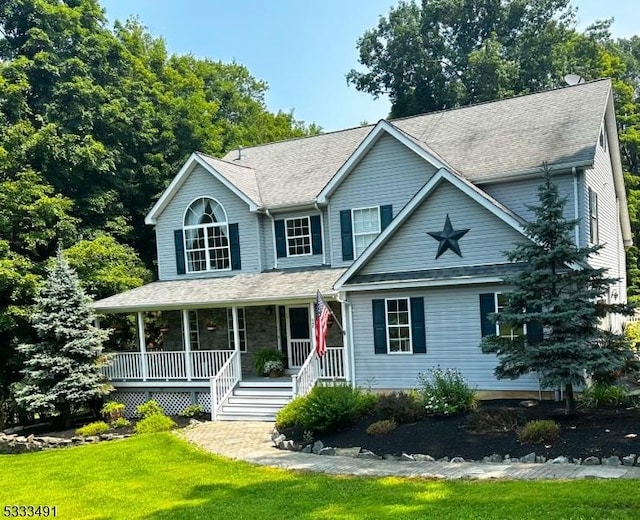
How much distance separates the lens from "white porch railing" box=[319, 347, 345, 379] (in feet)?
55.8

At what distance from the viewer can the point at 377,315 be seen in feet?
53.8

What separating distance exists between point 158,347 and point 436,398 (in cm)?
1534

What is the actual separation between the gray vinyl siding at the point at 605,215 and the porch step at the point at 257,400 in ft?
31.4

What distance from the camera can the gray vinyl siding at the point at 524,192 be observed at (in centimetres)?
1616

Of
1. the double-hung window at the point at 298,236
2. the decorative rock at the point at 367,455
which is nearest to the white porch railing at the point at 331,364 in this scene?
the double-hung window at the point at 298,236

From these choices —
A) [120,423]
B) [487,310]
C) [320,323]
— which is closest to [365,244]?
[320,323]

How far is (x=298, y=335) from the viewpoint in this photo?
1986 centimetres

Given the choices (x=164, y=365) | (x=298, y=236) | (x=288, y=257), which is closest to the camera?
(x=164, y=365)

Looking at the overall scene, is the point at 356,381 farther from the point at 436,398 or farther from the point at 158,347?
the point at 158,347

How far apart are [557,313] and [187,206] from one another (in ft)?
46.6

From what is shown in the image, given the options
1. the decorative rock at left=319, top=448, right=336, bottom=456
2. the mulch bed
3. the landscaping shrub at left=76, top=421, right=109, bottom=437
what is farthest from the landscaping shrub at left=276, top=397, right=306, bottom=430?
the landscaping shrub at left=76, top=421, right=109, bottom=437

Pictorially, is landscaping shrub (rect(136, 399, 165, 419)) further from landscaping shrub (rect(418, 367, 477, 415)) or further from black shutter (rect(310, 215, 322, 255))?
landscaping shrub (rect(418, 367, 477, 415))

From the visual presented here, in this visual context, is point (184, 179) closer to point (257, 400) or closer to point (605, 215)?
point (257, 400)

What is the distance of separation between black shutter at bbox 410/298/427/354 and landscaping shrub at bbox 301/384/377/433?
247cm
